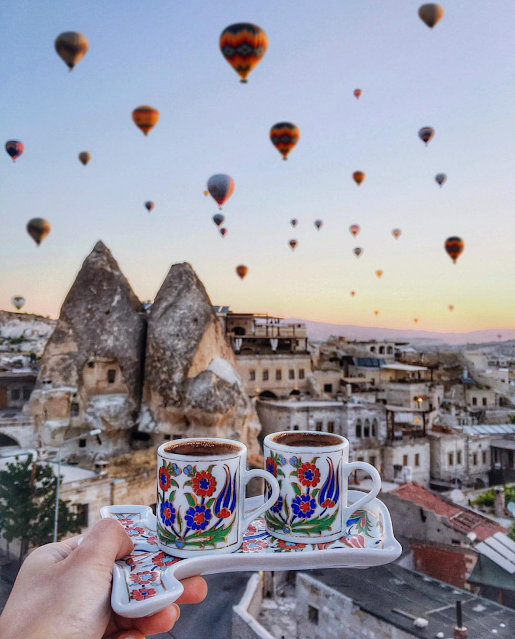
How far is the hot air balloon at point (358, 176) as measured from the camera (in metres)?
Answer: 23.2

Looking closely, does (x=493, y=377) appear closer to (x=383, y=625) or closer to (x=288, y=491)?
(x=383, y=625)

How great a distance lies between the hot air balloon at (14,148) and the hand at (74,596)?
1929 centimetres

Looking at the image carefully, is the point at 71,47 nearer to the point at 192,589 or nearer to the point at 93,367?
the point at 93,367

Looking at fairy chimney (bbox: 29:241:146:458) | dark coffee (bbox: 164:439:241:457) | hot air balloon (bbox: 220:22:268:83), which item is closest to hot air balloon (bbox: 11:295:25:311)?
fairy chimney (bbox: 29:241:146:458)

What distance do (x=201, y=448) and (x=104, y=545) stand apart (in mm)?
478

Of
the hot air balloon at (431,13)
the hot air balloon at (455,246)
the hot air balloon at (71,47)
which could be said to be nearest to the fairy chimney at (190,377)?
the hot air balloon at (455,246)

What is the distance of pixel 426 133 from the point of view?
842 inches

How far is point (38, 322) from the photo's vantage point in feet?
126

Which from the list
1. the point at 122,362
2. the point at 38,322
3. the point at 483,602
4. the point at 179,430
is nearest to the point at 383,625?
the point at 483,602

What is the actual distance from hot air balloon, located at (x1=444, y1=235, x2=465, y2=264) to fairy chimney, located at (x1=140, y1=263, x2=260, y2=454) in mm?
10552

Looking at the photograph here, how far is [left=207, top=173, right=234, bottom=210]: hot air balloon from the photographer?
17000 millimetres

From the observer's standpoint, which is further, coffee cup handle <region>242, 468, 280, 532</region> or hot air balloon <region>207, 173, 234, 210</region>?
hot air balloon <region>207, 173, 234, 210</region>

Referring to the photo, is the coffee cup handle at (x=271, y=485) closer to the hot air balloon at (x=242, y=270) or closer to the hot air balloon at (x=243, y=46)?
the hot air balloon at (x=243, y=46)

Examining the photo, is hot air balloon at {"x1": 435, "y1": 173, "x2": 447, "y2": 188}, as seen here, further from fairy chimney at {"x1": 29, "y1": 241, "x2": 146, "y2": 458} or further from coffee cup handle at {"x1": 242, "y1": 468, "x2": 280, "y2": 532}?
coffee cup handle at {"x1": 242, "y1": 468, "x2": 280, "y2": 532}
